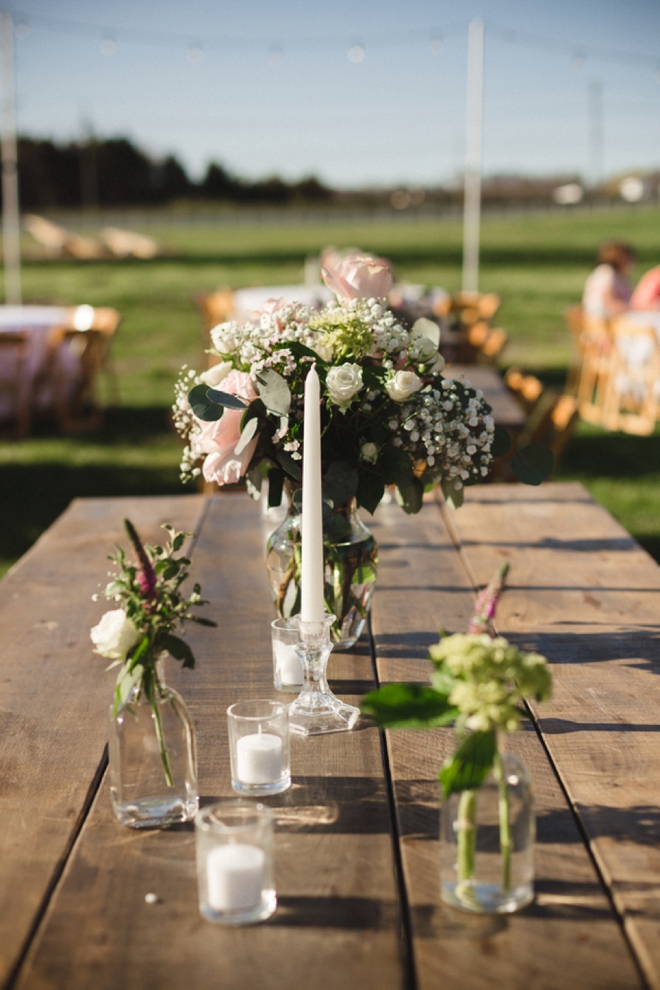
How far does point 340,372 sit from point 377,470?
7.8 inches

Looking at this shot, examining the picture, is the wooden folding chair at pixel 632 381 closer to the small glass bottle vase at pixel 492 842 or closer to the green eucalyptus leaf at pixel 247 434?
the green eucalyptus leaf at pixel 247 434

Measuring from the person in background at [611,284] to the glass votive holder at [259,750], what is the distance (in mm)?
6801

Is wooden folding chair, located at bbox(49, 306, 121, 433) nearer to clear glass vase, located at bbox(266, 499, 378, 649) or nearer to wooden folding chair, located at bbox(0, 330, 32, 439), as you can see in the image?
wooden folding chair, located at bbox(0, 330, 32, 439)

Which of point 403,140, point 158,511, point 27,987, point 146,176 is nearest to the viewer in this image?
point 27,987

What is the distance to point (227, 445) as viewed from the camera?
1355mm

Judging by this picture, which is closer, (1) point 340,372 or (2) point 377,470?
(1) point 340,372

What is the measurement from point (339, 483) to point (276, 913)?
24.8 inches

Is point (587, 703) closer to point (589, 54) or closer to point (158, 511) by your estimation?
point (158, 511)

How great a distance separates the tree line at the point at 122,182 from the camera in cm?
4316

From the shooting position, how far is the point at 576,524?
2.29 m

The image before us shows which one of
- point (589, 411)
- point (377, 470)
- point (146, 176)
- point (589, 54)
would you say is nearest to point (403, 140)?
point (589, 54)

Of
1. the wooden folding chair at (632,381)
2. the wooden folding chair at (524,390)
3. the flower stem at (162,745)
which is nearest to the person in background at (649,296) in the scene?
the wooden folding chair at (632,381)

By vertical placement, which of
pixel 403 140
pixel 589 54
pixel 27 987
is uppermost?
pixel 403 140

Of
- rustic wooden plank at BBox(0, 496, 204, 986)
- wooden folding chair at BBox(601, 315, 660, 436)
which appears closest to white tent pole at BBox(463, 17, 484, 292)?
wooden folding chair at BBox(601, 315, 660, 436)
